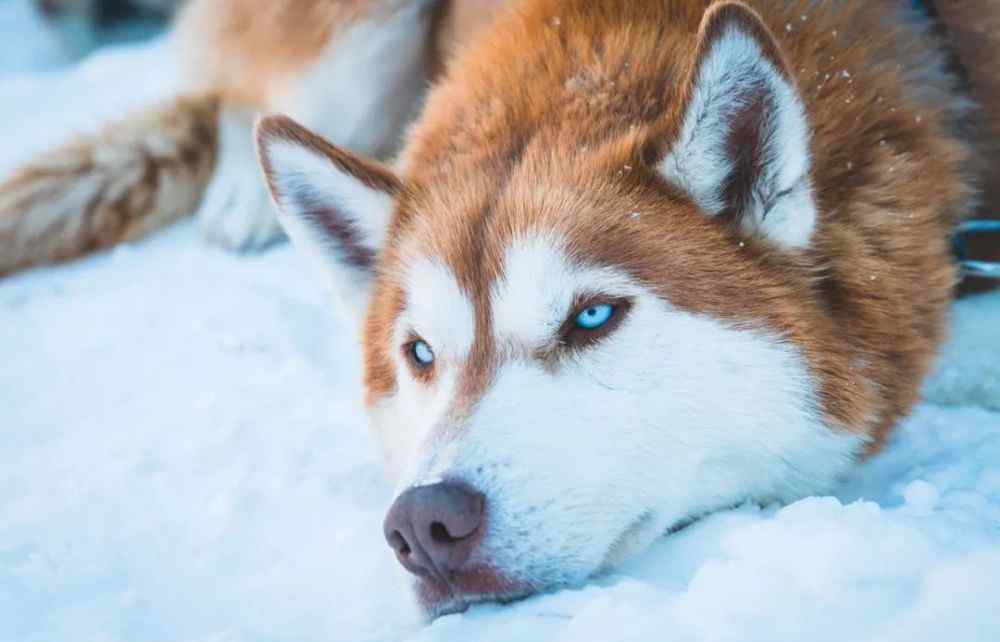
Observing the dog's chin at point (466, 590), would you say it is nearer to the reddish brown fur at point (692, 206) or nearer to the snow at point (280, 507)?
the snow at point (280, 507)

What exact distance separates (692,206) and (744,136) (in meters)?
0.18

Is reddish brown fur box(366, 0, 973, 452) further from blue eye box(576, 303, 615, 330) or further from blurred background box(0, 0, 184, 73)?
blurred background box(0, 0, 184, 73)

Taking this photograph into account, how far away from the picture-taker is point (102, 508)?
99.9 inches

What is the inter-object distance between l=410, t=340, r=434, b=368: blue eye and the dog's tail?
2.29m

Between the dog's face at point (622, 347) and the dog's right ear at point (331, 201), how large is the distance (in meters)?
0.35

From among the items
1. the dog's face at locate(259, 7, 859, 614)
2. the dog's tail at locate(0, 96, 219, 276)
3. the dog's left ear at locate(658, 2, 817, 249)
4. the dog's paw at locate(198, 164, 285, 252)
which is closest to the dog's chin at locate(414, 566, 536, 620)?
the dog's face at locate(259, 7, 859, 614)

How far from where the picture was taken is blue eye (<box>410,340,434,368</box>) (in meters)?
2.23

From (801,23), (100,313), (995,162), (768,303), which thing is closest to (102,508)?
(100,313)

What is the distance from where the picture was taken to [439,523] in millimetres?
1728

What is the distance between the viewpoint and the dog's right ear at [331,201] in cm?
238

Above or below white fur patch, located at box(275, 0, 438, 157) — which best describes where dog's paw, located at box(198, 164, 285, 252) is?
below

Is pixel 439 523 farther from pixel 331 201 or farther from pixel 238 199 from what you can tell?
pixel 238 199

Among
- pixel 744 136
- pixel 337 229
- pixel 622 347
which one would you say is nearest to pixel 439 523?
pixel 622 347

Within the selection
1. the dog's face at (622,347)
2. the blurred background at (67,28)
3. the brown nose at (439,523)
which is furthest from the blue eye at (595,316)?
the blurred background at (67,28)
